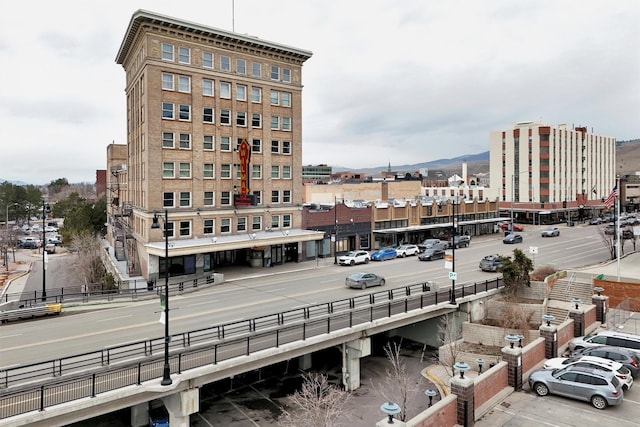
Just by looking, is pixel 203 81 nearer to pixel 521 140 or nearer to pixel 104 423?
pixel 104 423

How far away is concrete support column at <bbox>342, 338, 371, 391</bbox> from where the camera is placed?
25891mm

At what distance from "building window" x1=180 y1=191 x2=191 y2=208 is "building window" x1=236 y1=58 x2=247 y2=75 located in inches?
539

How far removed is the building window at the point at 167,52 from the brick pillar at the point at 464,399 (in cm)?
3721

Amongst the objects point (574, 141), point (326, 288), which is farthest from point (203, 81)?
point (574, 141)

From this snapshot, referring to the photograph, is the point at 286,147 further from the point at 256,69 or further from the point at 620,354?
the point at 620,354

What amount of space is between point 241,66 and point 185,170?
1246cm

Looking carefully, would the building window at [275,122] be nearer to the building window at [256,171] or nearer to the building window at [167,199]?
the building window at [256,171]

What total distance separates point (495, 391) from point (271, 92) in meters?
37.6

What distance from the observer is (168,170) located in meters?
42.2

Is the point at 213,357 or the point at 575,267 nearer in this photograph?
the point at 213,357

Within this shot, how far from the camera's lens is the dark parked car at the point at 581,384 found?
1977 centimetres

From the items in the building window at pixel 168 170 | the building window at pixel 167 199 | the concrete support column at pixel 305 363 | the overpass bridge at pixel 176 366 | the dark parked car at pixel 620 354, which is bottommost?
the concrete support column at pixel 305 363

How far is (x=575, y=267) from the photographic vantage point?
46.8m

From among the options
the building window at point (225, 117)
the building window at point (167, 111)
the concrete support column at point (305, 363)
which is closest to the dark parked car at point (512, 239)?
the building window at point (225, 117)
